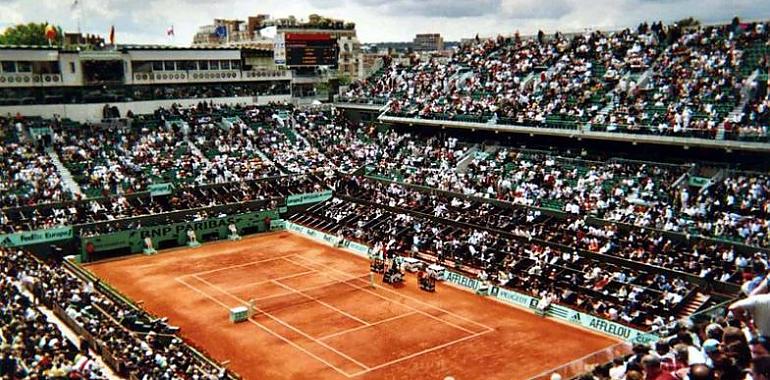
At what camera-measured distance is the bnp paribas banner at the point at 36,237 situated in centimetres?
4159

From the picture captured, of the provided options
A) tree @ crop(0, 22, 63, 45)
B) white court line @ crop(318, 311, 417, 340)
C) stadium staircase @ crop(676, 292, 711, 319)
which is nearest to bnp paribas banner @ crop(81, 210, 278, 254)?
white court line @ crop(318, 311, 417, 340)

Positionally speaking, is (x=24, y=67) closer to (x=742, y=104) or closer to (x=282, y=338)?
(x=282, y=338)

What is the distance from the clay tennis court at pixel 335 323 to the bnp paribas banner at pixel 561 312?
0.50m

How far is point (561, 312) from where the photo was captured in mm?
33750

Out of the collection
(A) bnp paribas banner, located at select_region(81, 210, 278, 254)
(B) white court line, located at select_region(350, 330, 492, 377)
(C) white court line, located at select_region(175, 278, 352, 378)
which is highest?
(A) bnp paribas banner, located at select_region(81, 210, 278, 254)

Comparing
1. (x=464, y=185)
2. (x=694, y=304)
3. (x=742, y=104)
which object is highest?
(x=742, y=104)

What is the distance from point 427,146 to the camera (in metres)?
57.2

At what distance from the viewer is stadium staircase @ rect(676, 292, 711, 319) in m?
30.8

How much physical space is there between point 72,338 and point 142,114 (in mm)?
37408

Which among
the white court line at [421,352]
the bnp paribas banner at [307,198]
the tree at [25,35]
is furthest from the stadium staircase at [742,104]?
the tree at [25,35]

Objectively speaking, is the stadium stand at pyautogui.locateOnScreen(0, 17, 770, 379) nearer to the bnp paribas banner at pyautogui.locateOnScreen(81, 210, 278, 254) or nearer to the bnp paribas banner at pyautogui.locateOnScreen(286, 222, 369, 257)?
the bnp paribas banner at pyautogui.locateOnScreen(81, 210, 278, 254)

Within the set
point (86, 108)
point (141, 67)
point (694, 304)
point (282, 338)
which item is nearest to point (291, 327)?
point (282, 338)

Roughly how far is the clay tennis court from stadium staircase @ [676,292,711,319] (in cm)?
344

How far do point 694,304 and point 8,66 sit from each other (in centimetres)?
5375
